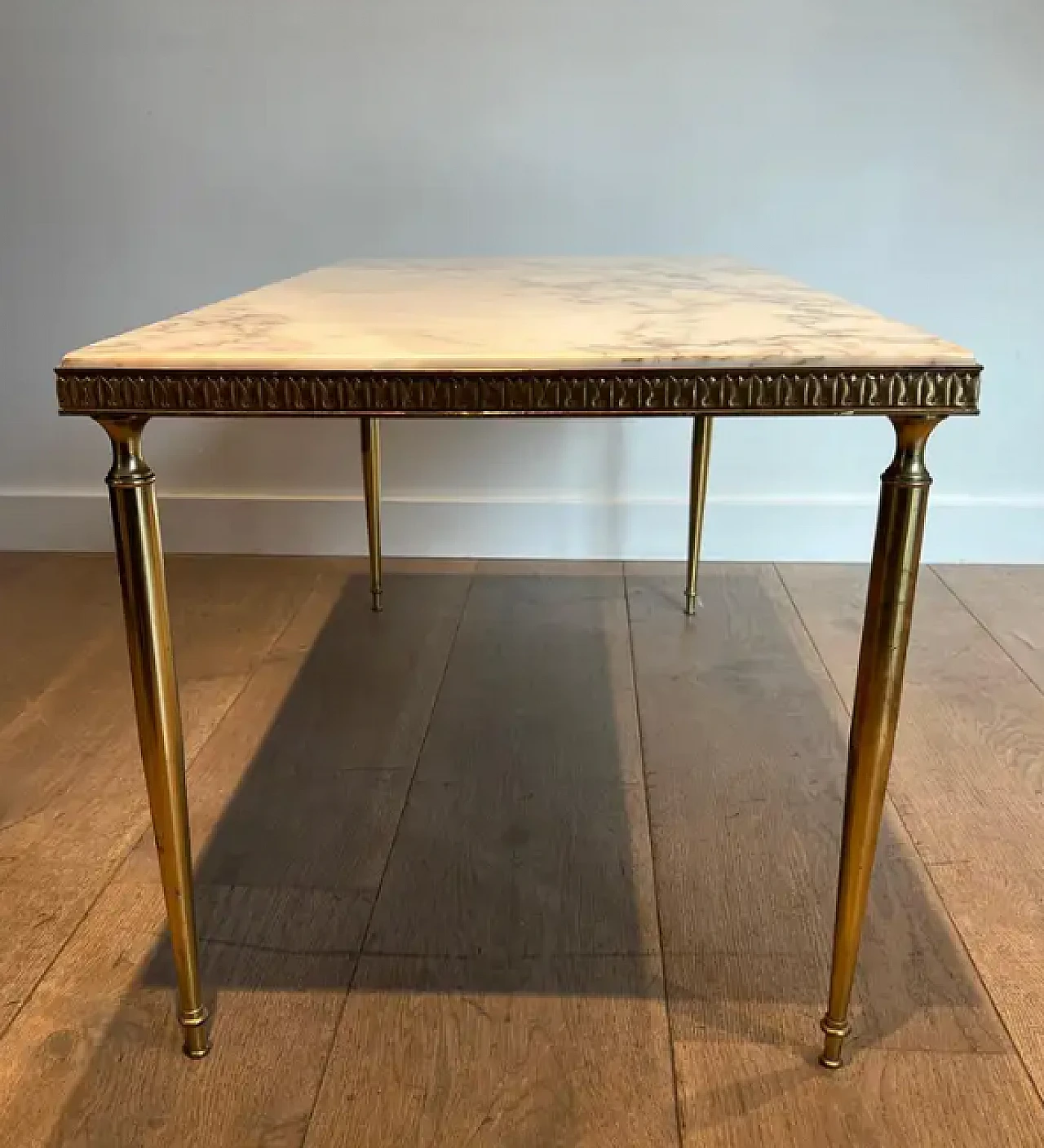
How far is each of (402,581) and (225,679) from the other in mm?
476

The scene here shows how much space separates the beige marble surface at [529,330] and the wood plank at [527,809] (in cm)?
56

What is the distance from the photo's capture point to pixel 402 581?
6.51 ft

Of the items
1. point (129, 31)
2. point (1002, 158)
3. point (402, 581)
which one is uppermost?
point (129, 31)

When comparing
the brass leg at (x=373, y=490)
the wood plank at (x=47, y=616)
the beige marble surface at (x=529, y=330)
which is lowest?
the wood plank at (x=47, y=616)

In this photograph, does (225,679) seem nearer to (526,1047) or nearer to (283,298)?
(283,298)

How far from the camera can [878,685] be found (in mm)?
804

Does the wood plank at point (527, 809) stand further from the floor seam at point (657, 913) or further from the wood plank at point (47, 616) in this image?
the wood plank at point (47, 616)

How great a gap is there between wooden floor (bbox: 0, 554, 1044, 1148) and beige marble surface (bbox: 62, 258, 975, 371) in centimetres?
55

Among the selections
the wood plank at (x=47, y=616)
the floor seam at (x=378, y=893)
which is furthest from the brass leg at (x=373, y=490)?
the wood plank at (x=47, y=616)

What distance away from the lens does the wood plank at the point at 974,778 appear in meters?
1.00

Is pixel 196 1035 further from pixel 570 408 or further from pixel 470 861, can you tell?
pixel 570 408

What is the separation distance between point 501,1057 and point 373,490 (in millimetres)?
1053

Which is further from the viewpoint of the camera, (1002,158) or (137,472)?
(1002,158)

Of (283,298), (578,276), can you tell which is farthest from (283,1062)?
(578,276)
